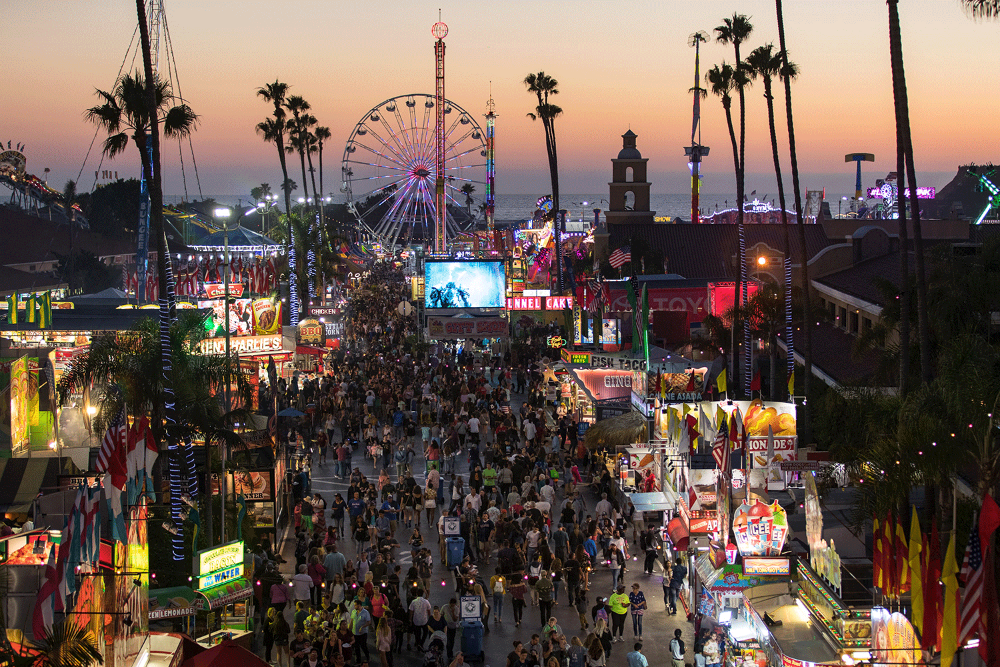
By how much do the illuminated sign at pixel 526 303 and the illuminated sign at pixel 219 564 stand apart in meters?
31.5

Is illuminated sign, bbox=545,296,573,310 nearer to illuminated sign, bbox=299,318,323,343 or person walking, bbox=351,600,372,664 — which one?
illuminated sign, bbox=299,318,323,343

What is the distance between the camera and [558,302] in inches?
1839

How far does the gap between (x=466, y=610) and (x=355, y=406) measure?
18700mm

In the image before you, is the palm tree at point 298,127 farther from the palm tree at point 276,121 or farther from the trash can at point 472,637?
the trash can at point 472,637

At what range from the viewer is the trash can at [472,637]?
15.5m

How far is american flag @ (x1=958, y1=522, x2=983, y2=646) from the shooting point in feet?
32.2

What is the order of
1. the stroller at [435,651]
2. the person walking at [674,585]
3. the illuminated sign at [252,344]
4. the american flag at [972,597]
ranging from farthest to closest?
the illuminated sign at [252,344], the person walking at [674,585], the stroller at [435,651], the american flag at [972,597]

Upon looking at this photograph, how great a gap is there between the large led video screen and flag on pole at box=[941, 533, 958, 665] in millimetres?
39744

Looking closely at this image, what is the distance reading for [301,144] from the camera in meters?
60.2

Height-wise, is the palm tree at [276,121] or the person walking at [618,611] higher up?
the palm tree at [276,121]

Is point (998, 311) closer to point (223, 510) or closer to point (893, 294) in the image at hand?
point (893, 294)

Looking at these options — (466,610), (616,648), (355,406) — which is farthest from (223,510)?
(355,406)

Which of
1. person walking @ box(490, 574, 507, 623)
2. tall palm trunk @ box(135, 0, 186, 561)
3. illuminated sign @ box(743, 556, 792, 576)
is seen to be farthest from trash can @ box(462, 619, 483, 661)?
tall palm trunk @ box(135, 0, 186, 561)

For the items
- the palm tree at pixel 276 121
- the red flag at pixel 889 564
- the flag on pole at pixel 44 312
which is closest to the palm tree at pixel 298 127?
the palm tree at pixel 276 121
